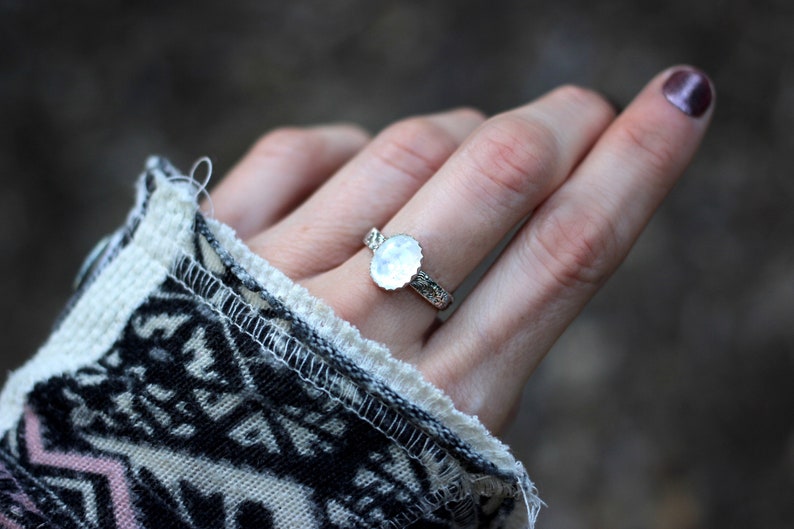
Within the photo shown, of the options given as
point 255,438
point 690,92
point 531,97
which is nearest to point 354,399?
point 255,438

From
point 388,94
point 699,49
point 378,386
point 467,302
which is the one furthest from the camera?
point 388,94

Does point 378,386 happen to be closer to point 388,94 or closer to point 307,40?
point 388,94

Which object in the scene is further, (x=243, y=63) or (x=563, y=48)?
(x=243, y=63)

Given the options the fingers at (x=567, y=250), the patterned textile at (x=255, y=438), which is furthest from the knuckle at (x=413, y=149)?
the patterned textile at (x=255, y=438)

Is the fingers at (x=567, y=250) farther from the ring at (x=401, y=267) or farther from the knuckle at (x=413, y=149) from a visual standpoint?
the knuckle at (x=413, y=149)

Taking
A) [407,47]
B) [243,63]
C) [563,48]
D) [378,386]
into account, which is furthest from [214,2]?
[378,386]

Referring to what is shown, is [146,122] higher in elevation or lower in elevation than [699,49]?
lower

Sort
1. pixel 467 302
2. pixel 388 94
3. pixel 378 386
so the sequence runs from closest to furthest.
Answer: pixel 378 386 < pixel 467 302 < pixel 388 94
